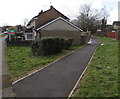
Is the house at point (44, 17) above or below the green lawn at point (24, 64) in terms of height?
above

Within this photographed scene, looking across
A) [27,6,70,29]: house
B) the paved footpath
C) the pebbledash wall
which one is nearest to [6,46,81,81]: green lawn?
the paved footpath

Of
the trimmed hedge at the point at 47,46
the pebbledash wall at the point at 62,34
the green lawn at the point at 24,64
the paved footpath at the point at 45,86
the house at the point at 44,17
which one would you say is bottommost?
the paved footpath at the point at 45,86

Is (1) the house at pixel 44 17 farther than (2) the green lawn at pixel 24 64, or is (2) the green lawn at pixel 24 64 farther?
(1) the house at pixel 44 17

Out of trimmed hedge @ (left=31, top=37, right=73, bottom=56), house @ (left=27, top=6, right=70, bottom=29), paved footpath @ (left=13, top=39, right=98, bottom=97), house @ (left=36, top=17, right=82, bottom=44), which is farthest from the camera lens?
house @ (left=27, top=6, right=70, bottom=29)

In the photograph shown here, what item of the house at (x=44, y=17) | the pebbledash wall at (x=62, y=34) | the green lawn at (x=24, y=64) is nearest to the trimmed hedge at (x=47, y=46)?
the green lawn at (x=24, y=64)

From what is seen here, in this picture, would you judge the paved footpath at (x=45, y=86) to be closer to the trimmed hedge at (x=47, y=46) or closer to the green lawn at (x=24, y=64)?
the green lawn at (x=24, y=64)

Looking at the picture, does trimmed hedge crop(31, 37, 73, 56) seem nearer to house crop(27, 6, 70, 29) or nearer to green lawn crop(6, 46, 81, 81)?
green lawn crop(6, 46, 81, 81)

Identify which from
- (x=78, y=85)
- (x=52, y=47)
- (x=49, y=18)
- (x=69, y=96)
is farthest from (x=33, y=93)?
(x=49, y=18)

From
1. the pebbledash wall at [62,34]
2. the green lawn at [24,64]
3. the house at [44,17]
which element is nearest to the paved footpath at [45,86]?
the green lawn at [24,64]

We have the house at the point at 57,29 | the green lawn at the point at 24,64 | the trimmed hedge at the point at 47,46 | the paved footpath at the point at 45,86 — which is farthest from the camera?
the house at the point at 57,29

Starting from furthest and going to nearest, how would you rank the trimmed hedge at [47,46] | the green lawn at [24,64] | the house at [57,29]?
the house at [57,29]
the trimmed hedge at [47,46]
the green lawn at [24,64]

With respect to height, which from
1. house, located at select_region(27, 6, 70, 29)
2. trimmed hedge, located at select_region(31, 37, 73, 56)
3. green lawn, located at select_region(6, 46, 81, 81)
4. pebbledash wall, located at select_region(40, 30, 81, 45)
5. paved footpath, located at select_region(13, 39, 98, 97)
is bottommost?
paved footpath, located at select_region(13, 39, 98, 97)

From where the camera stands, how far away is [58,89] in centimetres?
582

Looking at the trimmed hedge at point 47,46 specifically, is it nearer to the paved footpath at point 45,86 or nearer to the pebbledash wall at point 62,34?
the paved footpath at point 45,86
